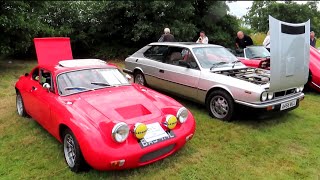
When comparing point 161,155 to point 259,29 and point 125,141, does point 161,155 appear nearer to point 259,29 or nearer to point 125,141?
point 125,141

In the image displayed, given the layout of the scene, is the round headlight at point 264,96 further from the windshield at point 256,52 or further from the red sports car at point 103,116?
the windshield at point 256,52

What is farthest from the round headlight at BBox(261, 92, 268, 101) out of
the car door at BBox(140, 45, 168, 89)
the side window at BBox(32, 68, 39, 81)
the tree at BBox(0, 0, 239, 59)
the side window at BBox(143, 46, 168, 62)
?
the tree at BBox(0, 0, 239, 59)

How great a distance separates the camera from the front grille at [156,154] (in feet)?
11.9

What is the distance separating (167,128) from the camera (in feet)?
12.9

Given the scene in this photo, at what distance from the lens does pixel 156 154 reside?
→ 12.3 feet

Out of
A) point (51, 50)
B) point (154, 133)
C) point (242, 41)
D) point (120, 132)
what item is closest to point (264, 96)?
point (154, 133)

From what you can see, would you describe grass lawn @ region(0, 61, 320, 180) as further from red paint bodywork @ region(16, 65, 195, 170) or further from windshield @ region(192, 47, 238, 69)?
windshield @ region(192, 47, 238, 69)

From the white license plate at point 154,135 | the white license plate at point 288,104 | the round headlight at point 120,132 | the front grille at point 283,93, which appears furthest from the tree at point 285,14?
the round headlight at point 120,132

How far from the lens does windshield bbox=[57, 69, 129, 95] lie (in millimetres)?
4495

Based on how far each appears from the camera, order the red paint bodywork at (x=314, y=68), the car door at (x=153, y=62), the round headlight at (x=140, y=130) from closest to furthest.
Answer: the round headlight at (x=140, y=130)
the car door at (x=153, y=62)
the red paint bodywork at (x=314, y=68)

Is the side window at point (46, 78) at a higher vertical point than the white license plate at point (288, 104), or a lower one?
higher

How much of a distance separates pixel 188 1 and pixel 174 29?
2.00 m

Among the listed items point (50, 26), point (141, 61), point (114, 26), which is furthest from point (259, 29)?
point (141, 61)

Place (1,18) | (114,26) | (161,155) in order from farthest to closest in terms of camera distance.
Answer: (114,26) → (1,18) → (161,155)
